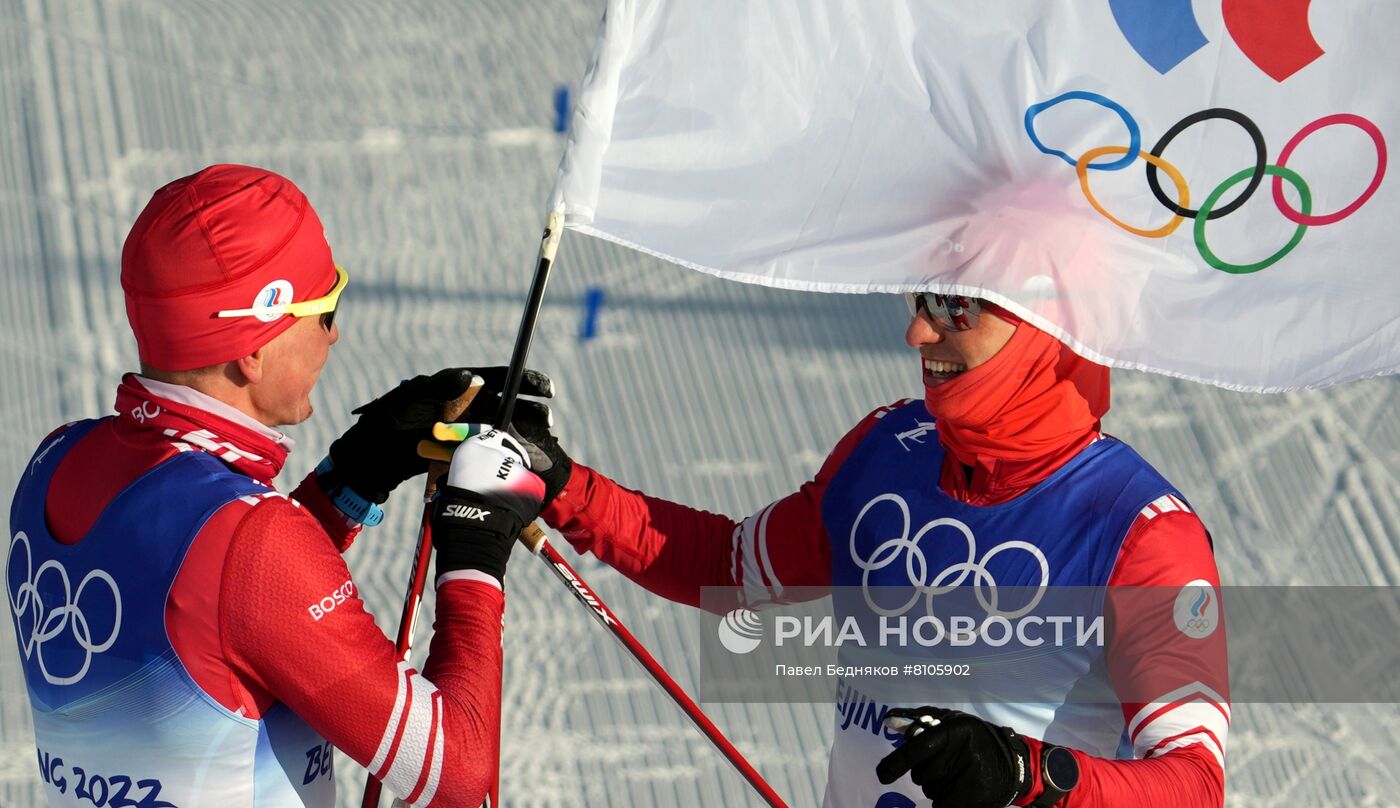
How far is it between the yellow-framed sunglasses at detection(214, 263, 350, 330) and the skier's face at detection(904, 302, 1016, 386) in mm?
666

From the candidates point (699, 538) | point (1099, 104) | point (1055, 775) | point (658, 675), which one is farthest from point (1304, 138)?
point (658, 675)

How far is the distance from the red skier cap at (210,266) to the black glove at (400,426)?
341 mm

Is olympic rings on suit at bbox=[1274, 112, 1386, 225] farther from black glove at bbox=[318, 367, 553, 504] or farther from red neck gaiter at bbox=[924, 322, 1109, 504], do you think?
black glove at bbox=[318, 367, 553, 504]

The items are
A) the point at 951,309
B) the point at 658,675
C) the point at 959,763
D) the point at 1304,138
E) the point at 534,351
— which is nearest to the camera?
the point at 959,763

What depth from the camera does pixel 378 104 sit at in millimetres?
4793

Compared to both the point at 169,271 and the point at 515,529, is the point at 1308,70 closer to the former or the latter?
the point at 515,529

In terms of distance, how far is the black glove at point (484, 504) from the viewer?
5.50 feet

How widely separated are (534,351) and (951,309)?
8.02 feet

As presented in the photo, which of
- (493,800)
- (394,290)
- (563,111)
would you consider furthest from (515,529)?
(563,111)

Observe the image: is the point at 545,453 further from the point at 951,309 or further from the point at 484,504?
the point at 951,309

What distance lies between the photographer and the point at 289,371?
169cm

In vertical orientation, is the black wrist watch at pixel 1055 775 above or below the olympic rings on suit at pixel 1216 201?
below

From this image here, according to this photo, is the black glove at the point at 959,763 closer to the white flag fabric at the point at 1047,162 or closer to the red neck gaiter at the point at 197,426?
the white flag fabric at the point at 1047,162

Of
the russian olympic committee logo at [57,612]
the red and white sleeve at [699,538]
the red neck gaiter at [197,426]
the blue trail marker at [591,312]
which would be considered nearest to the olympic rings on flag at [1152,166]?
the red and white sleeve at [699,538]
